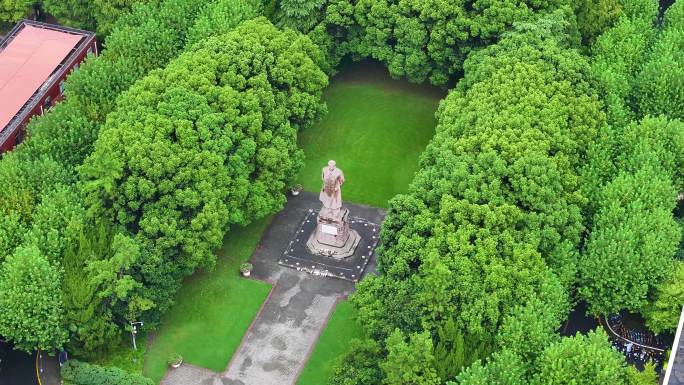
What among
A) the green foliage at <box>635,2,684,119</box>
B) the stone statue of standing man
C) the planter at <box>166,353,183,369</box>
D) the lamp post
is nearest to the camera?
the lamp post

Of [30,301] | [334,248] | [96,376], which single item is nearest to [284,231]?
[334,248]

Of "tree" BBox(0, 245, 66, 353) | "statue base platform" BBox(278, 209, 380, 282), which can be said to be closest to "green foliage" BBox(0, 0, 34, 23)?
"statue base platform" BBox(278, 209, 380, 282)

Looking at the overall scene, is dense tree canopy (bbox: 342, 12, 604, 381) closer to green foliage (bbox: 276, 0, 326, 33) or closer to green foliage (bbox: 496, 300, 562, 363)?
green foliage (bbox: 496, 300, 562, 363)

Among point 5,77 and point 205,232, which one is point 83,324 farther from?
point 5,77

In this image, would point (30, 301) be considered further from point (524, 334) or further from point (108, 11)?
point (108, 11)

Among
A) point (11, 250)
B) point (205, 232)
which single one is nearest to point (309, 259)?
point (205, 232)

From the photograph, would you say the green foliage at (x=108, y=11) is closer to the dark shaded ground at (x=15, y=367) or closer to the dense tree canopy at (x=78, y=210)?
the dense tree canopy at (x=78, y=210)

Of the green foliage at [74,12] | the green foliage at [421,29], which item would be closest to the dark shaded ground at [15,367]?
the green foliage at [74,12]
